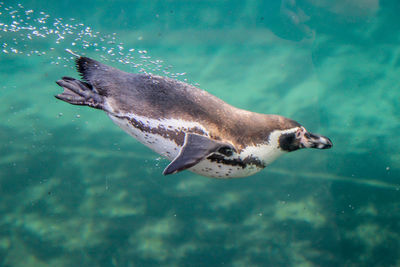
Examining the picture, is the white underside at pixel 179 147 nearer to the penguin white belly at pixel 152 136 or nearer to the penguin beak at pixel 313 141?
Result: the penguin white belly at pixel 152 136

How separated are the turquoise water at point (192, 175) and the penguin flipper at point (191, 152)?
9.64 feet

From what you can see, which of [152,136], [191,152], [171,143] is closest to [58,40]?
[152,136]

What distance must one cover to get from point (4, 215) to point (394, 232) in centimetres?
739

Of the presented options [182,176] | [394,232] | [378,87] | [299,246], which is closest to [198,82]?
[182,176]

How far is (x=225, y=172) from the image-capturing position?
2188 millimetres

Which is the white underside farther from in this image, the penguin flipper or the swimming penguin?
Answer: the penguin flipper

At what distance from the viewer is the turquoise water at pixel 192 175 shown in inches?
166

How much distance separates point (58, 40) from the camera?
4363 mm

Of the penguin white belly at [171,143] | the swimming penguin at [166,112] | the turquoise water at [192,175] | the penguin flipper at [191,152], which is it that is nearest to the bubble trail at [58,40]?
the turquoise water at [192,175]

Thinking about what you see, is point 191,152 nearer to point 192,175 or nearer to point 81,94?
point 81,94

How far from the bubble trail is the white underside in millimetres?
2590

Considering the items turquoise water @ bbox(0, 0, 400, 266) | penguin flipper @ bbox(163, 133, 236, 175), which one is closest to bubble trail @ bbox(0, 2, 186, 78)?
turquoise water @ bbox(0, 0, 400, 266)

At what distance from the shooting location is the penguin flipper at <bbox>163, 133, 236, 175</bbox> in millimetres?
1451

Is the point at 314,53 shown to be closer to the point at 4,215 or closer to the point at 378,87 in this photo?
the point at 378,87
